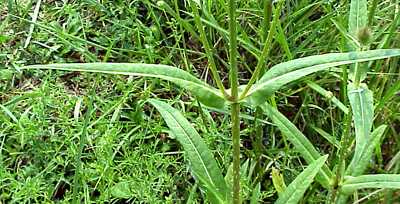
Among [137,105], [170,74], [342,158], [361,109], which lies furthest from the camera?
[137,105]

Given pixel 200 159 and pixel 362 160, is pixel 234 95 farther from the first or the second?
pixel 362 160

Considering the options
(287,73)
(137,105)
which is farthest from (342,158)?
(137,105)

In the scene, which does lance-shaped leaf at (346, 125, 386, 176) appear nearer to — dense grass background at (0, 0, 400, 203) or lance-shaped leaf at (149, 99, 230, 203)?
dense grass background at (0, 0, 400, 203)

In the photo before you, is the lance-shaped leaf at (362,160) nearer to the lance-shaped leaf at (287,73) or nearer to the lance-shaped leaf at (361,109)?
the lance-shaped leaf at (361,109)

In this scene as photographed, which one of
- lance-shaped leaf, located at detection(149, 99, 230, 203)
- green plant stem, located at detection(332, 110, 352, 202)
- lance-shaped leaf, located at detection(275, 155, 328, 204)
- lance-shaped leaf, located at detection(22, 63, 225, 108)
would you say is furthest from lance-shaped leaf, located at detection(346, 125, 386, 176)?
lance-shaped leaf, located at detection(22, 63, 225, 108)

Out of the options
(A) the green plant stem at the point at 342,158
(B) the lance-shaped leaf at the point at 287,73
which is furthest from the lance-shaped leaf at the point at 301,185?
(B) the lance-shaped leaf at the point at 287,73
